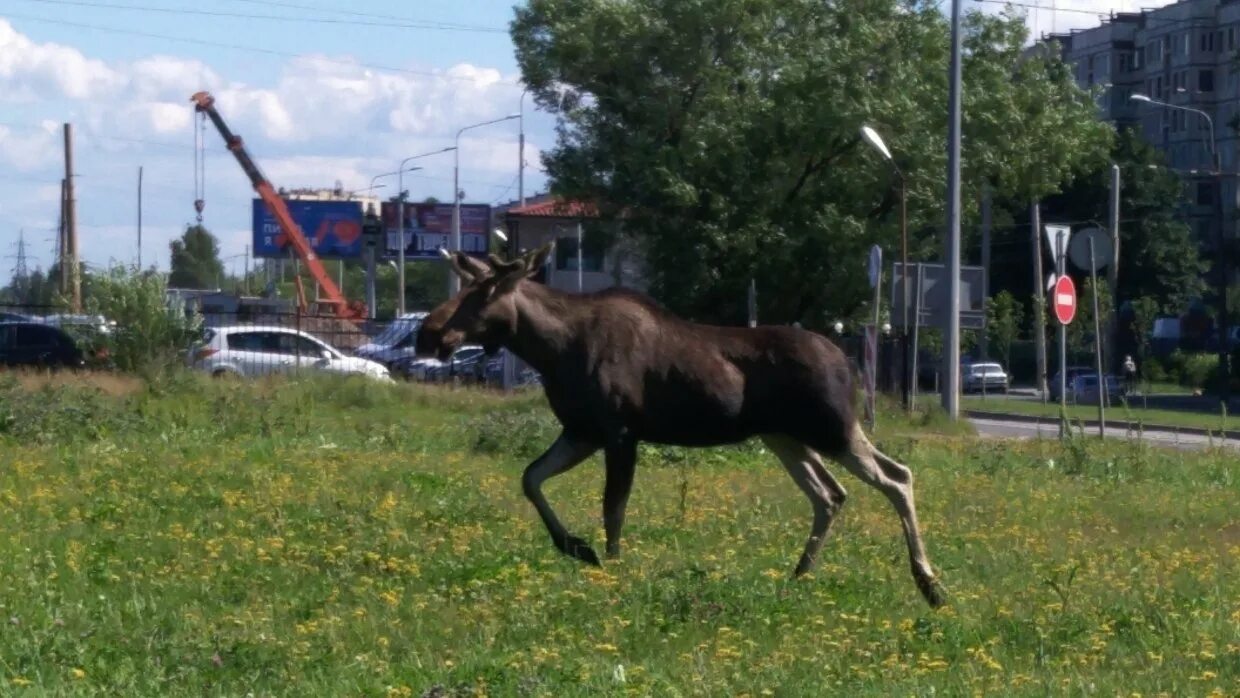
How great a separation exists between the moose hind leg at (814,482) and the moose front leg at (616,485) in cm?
84

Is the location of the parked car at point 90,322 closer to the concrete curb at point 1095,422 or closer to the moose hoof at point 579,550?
the concrete curb at point 1095,422

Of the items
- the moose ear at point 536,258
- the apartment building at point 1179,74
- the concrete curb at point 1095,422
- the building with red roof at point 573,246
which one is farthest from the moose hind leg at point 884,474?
the apartment building at point 1179,74

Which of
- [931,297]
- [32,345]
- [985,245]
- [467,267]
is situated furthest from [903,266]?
[985,245]

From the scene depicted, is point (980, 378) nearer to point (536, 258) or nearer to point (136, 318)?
point (136, 318)

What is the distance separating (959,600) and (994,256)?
79.8 meters

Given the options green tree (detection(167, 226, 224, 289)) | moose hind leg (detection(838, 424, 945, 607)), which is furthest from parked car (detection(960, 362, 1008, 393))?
green tree (detection(167, 226, 224, 289))

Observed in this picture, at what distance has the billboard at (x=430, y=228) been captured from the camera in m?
83.0

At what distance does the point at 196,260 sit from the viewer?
133125mm

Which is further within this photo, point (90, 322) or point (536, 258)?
point (90, 322)

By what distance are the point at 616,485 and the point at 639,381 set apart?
0.57 metres

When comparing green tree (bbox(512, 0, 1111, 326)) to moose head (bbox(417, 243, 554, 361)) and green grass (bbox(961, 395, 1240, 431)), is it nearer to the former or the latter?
green grass (bbox(961, 395, 1240, 431))

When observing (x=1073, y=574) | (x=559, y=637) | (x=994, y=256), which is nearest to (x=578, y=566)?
(x=559, y=637)

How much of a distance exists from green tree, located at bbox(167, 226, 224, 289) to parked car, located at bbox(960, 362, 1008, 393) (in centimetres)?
6795

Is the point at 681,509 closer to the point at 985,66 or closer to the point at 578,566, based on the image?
the point at 578,566
